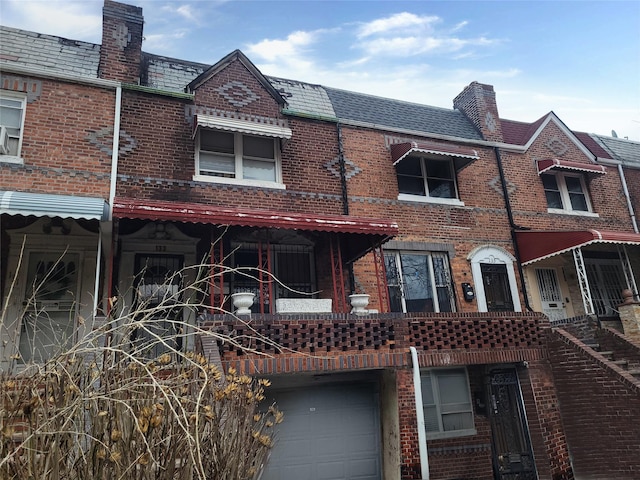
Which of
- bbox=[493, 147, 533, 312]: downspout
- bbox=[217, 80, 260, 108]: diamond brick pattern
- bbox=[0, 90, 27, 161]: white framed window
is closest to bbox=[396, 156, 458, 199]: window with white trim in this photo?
bbox=[493, 147, 533, 312]: downspout

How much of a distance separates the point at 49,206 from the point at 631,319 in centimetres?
1301

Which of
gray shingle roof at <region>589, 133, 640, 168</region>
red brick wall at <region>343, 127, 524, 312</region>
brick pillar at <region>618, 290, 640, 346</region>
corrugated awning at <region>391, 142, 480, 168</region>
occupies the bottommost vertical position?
brick pillar at <region>618, 290, 640, 346</region>

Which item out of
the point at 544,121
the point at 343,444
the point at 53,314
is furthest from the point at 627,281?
the point at 53,314

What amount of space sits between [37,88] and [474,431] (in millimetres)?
12122

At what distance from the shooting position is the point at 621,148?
16.6 meters

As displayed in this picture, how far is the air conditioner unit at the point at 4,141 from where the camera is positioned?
332 inches

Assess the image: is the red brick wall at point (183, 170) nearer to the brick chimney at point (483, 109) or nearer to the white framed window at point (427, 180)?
the white framed window at point (427, 180)

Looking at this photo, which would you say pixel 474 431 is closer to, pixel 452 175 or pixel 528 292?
pixel 528 292

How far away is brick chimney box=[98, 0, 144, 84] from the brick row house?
0.05 m

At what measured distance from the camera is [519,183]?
44.5 feet

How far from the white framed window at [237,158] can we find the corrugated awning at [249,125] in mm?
375

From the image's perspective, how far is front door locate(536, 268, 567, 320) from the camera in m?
12.7

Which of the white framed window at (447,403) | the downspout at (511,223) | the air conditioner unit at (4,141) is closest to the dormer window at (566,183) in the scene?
the downspout at (511,223)

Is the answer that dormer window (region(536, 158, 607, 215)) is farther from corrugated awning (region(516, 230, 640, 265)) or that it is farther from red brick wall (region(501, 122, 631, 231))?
corrugated awning (region(516, 230, 640, 265))
